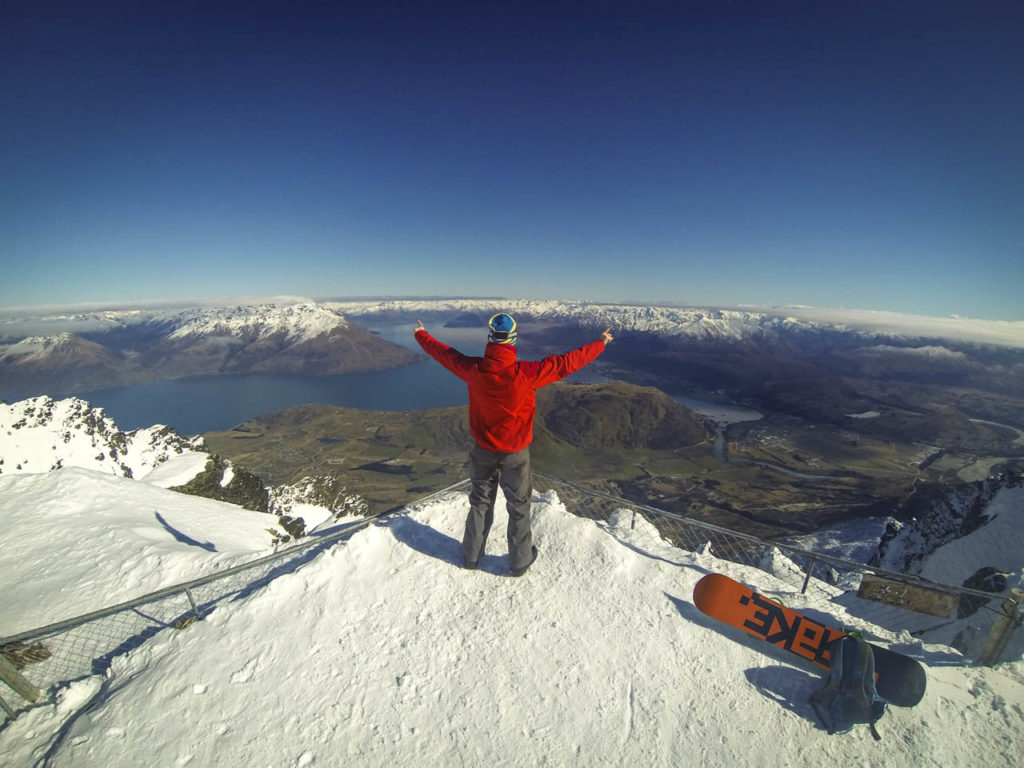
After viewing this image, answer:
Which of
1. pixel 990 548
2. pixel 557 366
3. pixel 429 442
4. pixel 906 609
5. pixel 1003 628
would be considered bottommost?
pixel 429 442

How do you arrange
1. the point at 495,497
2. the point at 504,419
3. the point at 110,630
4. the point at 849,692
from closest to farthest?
the point at 849,692 < the point at 504,419 < the point at 110,630 < the point at 495,497

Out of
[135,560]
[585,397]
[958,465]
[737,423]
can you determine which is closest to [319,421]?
[585,397]

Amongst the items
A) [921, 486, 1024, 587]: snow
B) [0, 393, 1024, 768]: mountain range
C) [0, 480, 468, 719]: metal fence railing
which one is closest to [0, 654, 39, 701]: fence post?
[0, 480, 468, 719]: metal fence railing

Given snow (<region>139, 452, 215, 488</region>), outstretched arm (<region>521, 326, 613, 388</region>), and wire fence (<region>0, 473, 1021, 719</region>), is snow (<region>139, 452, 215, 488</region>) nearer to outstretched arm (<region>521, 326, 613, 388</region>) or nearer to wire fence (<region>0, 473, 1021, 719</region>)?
wire fence (<region>0, 473, 1021, 719</region>)

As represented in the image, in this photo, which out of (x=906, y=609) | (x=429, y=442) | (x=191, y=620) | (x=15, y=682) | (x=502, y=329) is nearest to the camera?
(x=15, y=682)

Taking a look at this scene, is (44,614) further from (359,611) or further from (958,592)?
(958,592)

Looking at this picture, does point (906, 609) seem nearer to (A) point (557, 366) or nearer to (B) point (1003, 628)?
(B) point (1003, 628)

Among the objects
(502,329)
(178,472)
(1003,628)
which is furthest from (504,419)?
(178,472)
